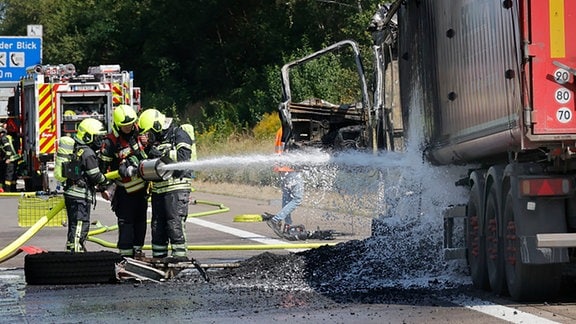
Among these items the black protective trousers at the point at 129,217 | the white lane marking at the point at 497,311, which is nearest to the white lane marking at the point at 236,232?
the black protective trousers at the point at 129,217

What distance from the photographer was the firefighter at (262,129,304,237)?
17688 mm

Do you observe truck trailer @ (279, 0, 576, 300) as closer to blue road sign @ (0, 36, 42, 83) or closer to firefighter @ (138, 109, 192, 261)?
firefighter @ (138, 109, 192, 261)

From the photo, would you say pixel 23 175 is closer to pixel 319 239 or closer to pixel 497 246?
pixel 319 239

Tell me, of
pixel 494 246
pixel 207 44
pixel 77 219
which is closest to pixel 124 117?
pixel 77 219

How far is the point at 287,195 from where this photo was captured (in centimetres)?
1784

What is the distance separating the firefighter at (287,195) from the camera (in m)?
17.7

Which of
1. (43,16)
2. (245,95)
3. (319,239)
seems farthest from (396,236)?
(43,16)

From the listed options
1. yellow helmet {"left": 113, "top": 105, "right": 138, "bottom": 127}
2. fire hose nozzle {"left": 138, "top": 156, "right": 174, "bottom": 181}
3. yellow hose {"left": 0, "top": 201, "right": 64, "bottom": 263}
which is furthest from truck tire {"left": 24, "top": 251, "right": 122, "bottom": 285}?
yellow helmet {"left": 113, "top": 105, "right": 138, "bottom": 127}

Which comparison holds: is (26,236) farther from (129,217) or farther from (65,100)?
(65,100)

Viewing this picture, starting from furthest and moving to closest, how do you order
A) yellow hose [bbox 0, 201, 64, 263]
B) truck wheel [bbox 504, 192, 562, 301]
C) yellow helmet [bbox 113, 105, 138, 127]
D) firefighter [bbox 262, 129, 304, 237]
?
1. firefighter [bbox 262, 129, 304, 237]
2. yellow hose [bbox 0, 201, 64, 263]
3. yellow helmet [bbox 113, 105, 138, 127]
4. truck wheel [bbox 504, 192, 562, 301]

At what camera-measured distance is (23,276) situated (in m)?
13.7

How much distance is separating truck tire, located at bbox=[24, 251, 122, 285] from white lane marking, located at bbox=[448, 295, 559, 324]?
3704mm

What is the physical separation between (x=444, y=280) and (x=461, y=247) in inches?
13.1

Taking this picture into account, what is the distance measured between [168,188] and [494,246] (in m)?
3.82
